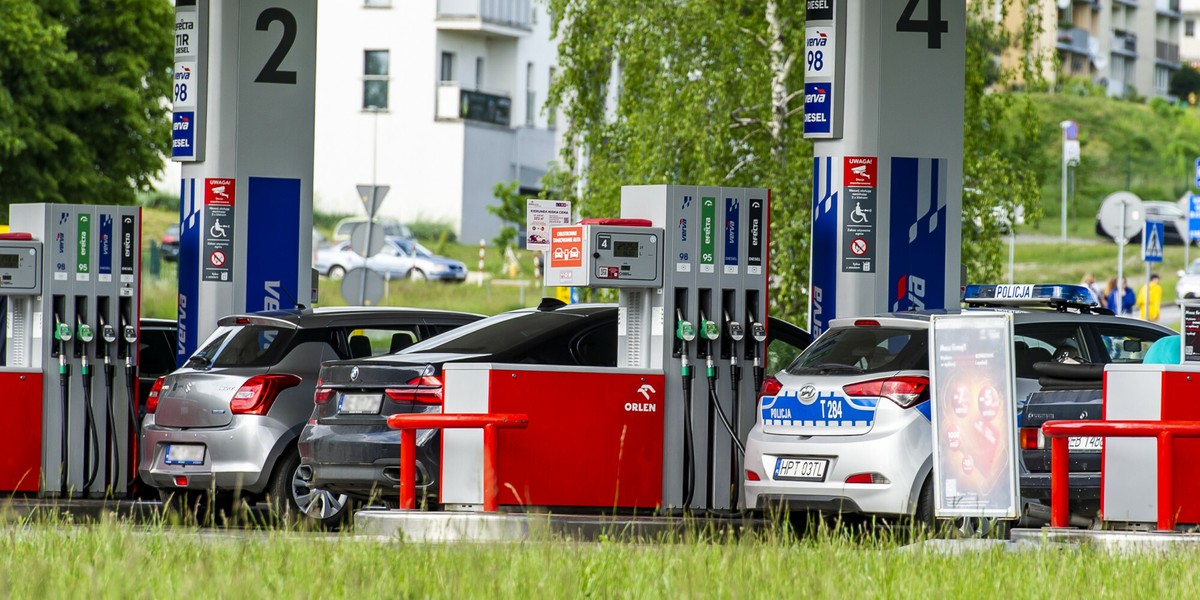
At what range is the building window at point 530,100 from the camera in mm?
63438

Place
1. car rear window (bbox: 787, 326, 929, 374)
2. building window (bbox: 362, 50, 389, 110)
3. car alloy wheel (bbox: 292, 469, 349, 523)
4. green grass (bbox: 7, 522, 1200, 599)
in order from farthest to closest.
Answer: building window (bbox: 362, 50, 389, 110), car alloy wheel (bbox: 292, 469, 349, 523), car rear window (bbox: 787, 326, 929, 374), green grass (bbox: 7, 522, 1200, 599)

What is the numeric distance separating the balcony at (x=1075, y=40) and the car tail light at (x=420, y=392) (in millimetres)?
100612

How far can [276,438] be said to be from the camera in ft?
42.6

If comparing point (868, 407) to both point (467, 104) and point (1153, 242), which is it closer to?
point (1153, 242)

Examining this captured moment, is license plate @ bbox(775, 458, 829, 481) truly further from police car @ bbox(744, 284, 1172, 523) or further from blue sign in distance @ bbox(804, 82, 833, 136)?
blue sign in distance @ bbox(804, 82, 833, 136)

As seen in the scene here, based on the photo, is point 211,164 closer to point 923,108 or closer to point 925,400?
point 923,108

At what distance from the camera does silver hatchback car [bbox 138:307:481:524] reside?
13.0 m

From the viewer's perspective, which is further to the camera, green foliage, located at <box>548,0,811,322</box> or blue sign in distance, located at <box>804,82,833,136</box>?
green foliage, located at <box>548,0,811,322</box>

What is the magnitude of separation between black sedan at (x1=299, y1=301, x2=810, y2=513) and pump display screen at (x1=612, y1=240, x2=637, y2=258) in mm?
654

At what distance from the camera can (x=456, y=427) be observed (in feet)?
35.3

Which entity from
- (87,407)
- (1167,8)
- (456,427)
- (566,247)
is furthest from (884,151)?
(1167,8)

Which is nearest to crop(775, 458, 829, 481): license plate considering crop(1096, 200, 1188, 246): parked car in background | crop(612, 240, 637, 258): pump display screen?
crop(612, 240, 637, 258): pump display screen

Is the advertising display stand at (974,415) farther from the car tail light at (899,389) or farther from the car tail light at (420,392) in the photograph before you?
the car tail light at (420,392)

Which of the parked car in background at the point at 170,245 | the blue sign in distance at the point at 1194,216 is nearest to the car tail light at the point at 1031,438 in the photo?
the blue sign in distance at the point at 1194,216
